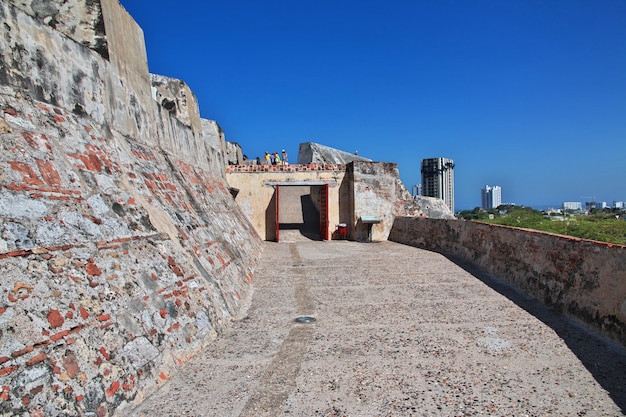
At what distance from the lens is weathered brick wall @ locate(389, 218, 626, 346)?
495 cm

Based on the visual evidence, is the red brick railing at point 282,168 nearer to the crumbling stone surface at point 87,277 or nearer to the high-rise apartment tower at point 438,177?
the crumbling stone surface at point 87,277

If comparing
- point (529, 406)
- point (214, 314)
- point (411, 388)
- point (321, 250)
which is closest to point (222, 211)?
point (321, 250)

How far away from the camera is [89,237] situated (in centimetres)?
370

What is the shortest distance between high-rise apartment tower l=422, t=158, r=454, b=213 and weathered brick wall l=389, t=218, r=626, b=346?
3021cm

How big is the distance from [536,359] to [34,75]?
18.9ft

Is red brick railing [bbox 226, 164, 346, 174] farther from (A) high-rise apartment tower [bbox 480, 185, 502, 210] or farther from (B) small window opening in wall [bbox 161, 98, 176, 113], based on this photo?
(A) high-rise apartment tower [bbox 480, 185, 502, 210]

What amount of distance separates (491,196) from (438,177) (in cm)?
6255

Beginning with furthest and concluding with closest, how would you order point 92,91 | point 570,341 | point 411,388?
point 92,91 < point 570,341 < point 411,388

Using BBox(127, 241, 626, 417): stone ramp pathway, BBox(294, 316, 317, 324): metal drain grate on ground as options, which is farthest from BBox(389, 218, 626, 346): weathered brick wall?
BBox(294, 316, 317, 324): metal drain grate on ground

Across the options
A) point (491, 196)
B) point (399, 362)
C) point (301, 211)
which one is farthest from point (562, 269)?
point (491, 196)

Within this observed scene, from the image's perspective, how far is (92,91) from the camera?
17.9 feet

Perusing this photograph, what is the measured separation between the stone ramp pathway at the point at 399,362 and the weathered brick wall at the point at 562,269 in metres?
0.28

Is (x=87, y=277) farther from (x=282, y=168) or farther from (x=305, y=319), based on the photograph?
(x=282, y=168)

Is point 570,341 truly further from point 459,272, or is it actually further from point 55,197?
point 55,197
